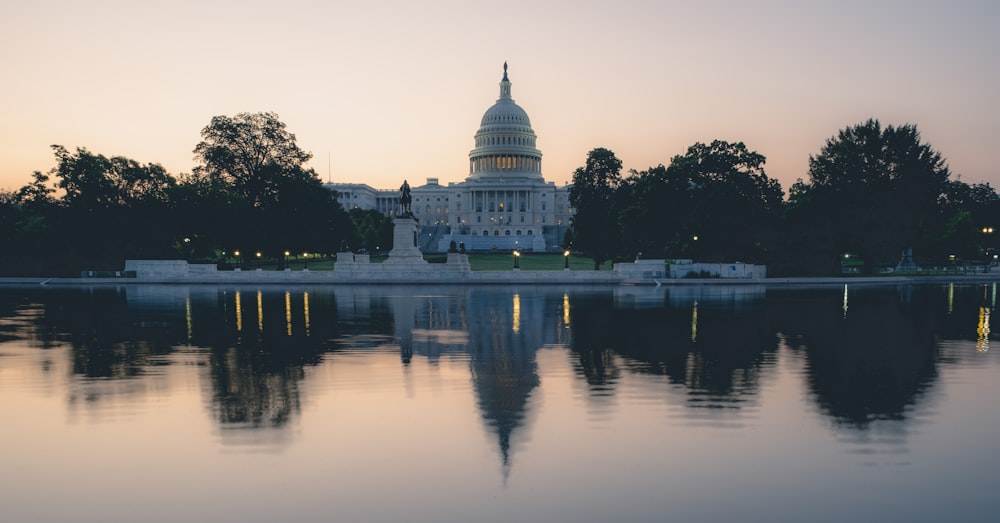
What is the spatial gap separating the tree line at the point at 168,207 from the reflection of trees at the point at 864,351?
48.4 m

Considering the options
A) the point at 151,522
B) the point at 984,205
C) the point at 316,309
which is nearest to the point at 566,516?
the point at 151,522

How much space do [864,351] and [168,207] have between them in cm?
6317

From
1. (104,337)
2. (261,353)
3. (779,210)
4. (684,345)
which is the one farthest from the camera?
(779,210)

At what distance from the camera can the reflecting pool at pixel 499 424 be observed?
7.25m

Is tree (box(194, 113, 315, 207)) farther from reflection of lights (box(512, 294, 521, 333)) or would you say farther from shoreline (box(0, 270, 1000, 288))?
reflection of lights (box(512, 294, 521, 333))

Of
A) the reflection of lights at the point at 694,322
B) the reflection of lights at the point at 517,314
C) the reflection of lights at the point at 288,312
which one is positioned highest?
the reflection of lights at the point at 288,312

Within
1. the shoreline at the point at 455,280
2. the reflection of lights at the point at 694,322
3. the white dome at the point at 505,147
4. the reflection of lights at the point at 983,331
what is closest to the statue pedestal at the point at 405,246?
the shoreline at the point at 455,280

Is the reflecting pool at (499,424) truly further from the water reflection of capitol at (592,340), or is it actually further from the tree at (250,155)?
the tree at (250,155)

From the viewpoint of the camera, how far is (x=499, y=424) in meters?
10.3

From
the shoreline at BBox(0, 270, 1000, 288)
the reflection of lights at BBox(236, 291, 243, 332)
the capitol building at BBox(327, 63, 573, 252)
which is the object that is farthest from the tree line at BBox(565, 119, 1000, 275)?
the capitol building at BBox(327, 63, 573, 252)

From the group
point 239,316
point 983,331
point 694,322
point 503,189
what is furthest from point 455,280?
point 503,189

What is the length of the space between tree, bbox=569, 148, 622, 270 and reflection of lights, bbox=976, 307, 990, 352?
3626 centimetres

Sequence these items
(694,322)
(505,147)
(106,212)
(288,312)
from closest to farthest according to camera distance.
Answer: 1. (694,322)
2. (288,312)
3. (106,212)
4. (505,147)

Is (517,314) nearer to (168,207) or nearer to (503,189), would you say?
(168,207)
